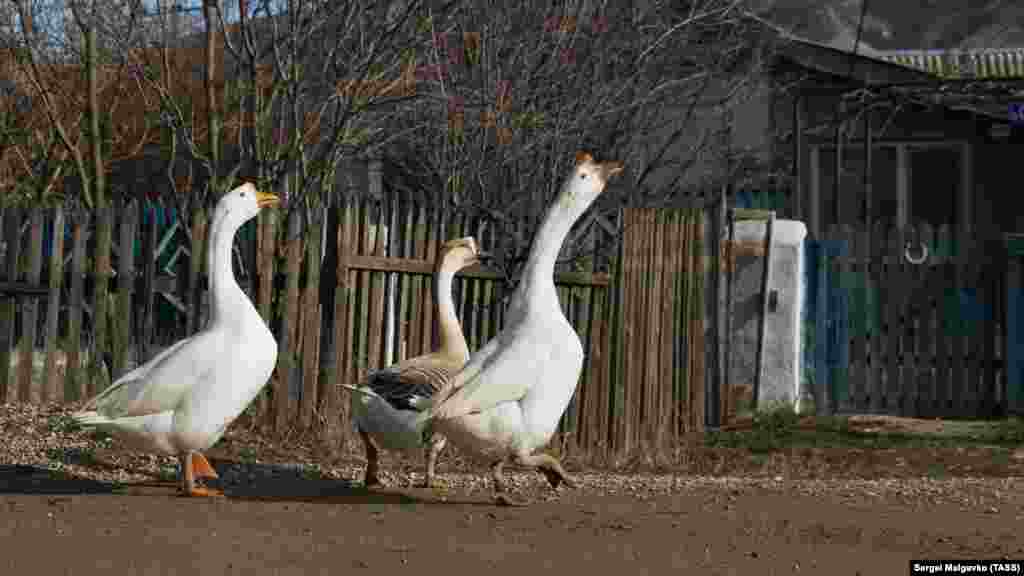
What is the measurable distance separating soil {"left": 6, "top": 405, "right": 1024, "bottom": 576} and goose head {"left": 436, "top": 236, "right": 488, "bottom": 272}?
4.81 ft

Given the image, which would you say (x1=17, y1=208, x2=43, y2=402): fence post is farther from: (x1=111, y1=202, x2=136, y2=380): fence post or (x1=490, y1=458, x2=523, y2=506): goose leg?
(x1=490, y1=458, x2=523, y2=506): goose leg

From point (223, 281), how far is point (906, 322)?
9674 millimetres

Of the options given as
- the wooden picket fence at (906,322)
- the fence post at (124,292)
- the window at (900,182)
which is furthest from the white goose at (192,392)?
the window at (900,182)

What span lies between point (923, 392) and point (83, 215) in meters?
9.06

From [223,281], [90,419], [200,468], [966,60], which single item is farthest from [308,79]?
[966,60]

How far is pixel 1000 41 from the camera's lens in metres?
26.4

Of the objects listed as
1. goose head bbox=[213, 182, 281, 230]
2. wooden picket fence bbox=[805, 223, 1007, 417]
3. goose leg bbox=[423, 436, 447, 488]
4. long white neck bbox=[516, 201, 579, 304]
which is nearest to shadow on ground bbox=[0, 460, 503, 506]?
goose leg bbox=[423, 436, 447, 488]

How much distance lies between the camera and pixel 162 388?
8.24m

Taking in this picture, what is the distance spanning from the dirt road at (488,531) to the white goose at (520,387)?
0.34 metres

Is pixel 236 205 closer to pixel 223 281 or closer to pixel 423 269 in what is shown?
pixel 223 281

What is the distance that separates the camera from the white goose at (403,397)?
8.69 metres

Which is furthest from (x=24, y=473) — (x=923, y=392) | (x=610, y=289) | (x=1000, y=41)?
(x=1000, y=41)

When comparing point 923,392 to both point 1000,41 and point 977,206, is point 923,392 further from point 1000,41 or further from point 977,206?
point 1000,41

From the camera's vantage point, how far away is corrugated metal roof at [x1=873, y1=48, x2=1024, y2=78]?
25.6 metres
